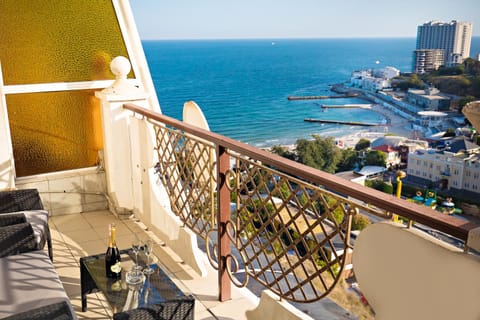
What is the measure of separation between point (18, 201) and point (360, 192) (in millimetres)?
2313

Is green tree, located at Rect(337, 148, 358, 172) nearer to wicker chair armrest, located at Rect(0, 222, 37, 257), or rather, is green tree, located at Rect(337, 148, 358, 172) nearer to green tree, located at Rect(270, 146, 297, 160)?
green tree, located at Rect(270, 146, 297, 160)

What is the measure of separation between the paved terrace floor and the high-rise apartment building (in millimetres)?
27475

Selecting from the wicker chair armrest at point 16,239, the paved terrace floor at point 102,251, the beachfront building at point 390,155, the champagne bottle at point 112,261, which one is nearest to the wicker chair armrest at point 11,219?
the wicker chair armrest at point 16,239

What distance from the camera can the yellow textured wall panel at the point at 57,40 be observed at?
12.9 ft

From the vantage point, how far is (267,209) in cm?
234

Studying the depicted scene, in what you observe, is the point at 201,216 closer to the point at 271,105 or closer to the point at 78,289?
the point at 78,289

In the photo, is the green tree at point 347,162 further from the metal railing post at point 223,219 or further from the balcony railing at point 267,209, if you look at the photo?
the metal railing post at point 223,219

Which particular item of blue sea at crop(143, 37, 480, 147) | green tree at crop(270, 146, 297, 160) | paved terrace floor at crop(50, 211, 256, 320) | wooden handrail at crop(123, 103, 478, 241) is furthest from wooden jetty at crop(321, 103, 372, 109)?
wooden handrail at crop(123, 103, 478, 241)

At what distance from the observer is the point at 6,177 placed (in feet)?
12.7

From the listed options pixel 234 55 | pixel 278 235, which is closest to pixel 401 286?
pixel 278 235

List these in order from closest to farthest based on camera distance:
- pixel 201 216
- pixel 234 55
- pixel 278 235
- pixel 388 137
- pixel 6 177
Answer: pixel 278 235 < pixel 201 216 < pixel 6 177 < pixel 388 137 < pixel 234 55

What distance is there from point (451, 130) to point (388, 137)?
5333 millimetres

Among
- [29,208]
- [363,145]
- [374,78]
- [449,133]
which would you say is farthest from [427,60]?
[29,208]

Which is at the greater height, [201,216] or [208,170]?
[208,170]
